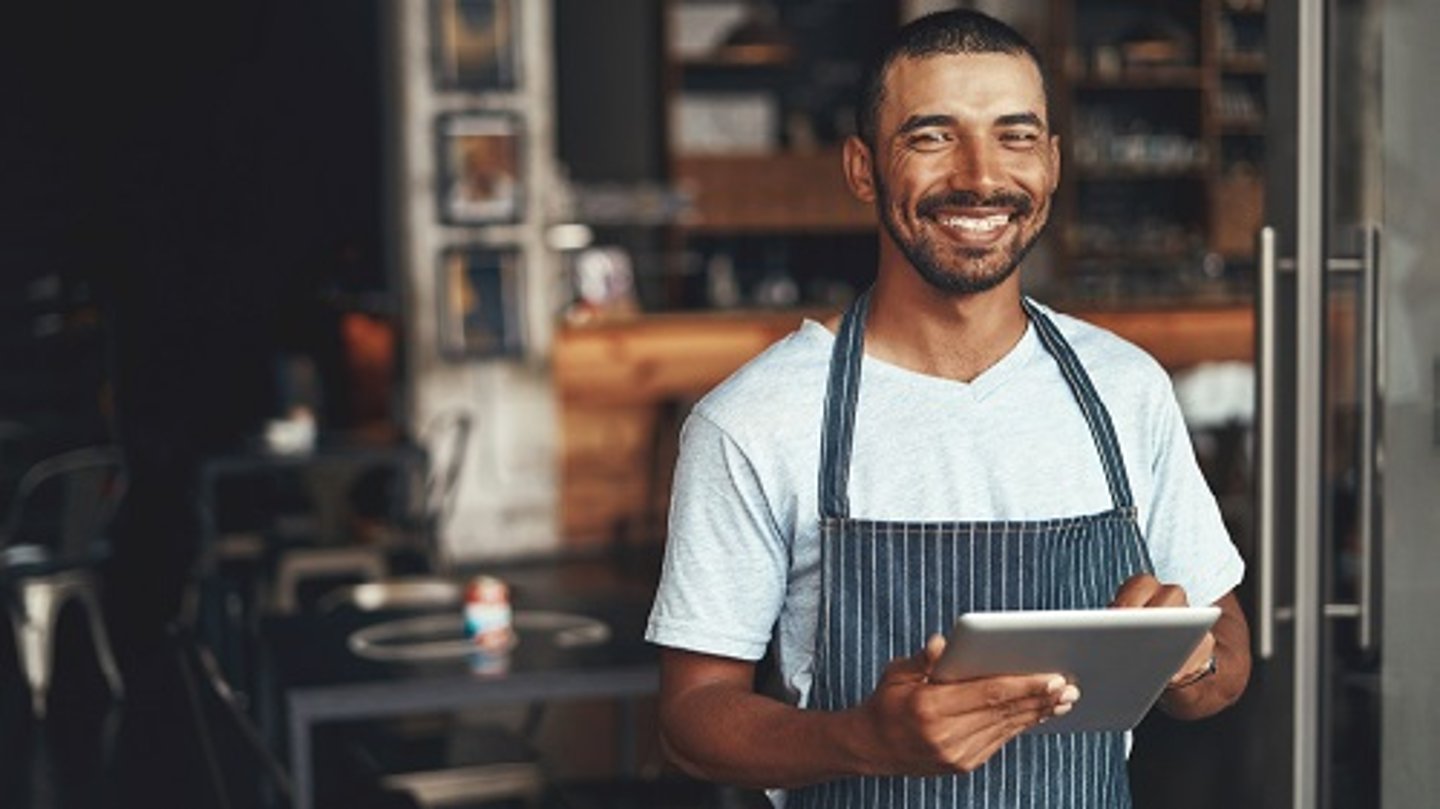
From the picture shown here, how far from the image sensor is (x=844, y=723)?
1.73 metres

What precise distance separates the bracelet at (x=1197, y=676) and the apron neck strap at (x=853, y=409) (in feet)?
0.53

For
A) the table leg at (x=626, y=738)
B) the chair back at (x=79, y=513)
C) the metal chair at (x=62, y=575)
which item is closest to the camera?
the table leg at (x=626, y=738)

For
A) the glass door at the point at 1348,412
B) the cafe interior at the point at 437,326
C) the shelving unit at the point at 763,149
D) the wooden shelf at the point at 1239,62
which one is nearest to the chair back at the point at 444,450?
the cafe interior at the point at 437,326

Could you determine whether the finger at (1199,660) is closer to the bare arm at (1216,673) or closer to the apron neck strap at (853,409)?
the bare arm at (1216,673)

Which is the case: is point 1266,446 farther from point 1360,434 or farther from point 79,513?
point 79,513

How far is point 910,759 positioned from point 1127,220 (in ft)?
37.2

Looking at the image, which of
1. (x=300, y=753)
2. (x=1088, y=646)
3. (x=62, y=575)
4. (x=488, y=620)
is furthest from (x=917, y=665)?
(x=62, y=575)

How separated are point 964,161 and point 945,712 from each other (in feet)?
1.63

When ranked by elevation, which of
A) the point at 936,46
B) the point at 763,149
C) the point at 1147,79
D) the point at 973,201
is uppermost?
the point at 1147,79

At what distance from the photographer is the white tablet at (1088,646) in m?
1.60

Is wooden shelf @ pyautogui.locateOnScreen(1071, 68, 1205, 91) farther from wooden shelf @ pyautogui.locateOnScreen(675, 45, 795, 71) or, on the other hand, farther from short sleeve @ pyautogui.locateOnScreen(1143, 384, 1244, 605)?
short sleeve @ pyautogui.locateOnScreen(1143, 384, 1244, 605)

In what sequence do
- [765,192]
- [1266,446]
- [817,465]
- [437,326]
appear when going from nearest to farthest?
1. [817,465]
2. [1266,446]
3. [437,326]
4. [765,192]

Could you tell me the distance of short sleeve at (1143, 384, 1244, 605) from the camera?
6.54 feet

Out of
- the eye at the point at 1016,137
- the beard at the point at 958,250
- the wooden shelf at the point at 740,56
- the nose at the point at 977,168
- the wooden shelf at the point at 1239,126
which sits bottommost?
the beard at the point at 958,250
